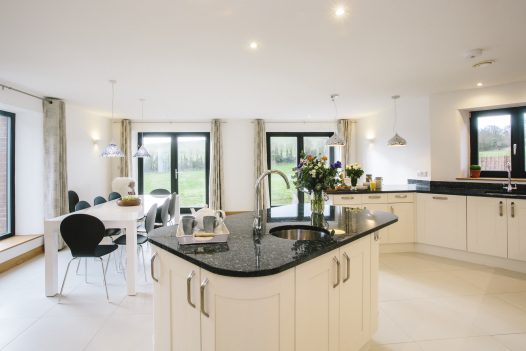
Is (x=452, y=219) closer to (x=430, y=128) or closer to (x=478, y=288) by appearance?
(x=478, y=288)

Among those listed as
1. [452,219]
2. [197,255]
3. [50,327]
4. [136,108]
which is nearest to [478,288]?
[452,219]

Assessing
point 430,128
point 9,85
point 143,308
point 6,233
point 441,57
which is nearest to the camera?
point 143,308

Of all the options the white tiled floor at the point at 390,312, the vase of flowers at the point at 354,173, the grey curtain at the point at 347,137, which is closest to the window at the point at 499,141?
the white tiled floor at the point at 390,312

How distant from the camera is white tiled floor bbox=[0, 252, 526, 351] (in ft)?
7.36

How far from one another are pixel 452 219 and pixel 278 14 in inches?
149

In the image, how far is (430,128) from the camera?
481cm

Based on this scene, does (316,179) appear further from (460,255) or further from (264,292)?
(460,255)

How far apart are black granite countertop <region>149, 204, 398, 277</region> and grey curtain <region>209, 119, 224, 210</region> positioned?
469 cm

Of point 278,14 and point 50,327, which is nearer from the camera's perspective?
point 278,14

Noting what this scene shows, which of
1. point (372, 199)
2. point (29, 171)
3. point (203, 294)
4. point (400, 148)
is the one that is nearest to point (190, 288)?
point (203, 294)

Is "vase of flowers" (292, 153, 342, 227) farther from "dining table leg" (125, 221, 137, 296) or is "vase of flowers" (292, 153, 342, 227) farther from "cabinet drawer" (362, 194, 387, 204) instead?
"cabinet drawer" (362, 194, 387, 204)

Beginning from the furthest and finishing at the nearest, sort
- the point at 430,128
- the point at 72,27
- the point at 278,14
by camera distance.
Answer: the point at 430,128 → the point at 72,27 → the point at 278,14

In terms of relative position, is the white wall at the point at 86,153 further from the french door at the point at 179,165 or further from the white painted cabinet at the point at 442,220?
the white painted cabinet at the point at 442,220

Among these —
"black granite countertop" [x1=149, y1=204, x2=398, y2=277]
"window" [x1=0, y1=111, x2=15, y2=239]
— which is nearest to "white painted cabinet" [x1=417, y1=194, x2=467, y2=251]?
"black granite countertop" [x1=149, y1=204, x2=398, y2=277]
